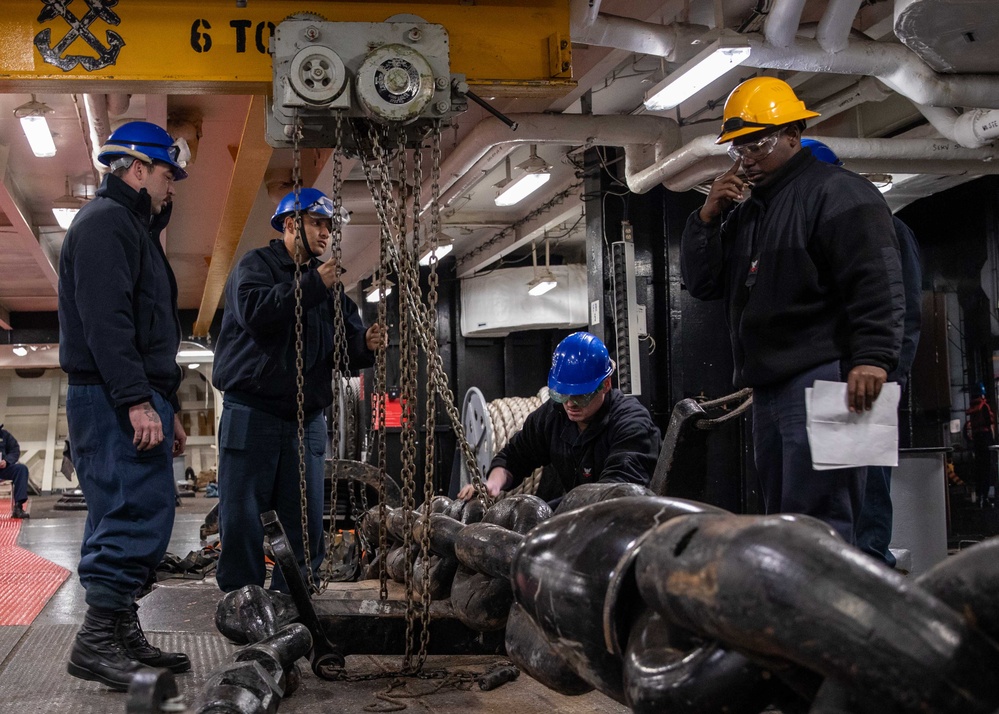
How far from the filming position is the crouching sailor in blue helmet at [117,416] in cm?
279

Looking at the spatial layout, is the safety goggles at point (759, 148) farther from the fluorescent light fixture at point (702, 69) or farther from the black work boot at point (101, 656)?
the black work boot at point (101, 656)

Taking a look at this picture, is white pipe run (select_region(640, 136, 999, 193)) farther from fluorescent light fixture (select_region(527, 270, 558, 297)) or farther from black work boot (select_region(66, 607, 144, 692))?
fluorescent light fixture (select_region(527, 270, 558, 297))

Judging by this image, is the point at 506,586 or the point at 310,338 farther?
the point at 310,338

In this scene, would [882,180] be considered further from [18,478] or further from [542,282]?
[18,478]

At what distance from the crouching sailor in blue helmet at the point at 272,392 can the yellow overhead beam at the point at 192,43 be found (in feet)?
2.28

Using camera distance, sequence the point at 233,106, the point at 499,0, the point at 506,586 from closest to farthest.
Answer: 1. the point at 506,586
2. the point at 499,0
3. the point at 233,106

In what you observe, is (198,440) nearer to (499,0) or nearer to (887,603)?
(499,0)

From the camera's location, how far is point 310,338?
3.86 m

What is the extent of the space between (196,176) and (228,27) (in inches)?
212

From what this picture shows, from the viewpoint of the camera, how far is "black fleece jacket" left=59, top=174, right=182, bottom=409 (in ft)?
9.43

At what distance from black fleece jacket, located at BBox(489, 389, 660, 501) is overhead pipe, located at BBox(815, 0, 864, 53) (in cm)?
219

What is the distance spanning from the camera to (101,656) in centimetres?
271

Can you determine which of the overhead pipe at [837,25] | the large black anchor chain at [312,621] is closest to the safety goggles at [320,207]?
the large black anchor chain at [312,621]

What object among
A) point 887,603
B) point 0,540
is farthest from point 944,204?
point 0,540
